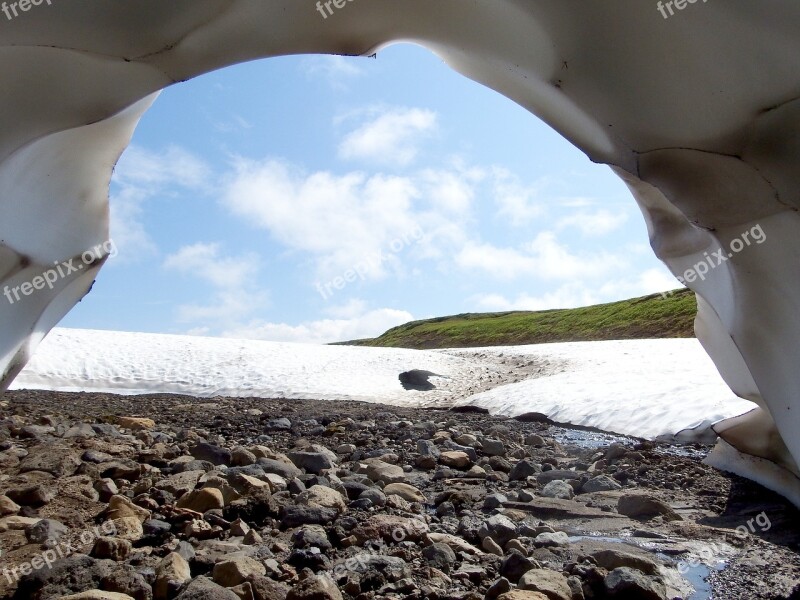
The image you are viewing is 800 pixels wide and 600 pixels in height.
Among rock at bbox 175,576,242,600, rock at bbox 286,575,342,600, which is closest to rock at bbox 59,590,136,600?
rock at bbox 175,576,242,600

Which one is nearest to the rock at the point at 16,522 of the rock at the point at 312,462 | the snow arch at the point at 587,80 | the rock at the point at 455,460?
the snow arch at the point at 587,80

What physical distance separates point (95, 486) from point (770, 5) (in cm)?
300

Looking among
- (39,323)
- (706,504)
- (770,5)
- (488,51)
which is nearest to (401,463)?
(706,504)

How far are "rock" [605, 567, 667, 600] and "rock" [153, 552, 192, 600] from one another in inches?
47.0

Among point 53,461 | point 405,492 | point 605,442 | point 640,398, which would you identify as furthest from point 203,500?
point 640,398

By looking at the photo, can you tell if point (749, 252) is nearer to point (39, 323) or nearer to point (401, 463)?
point (401, 463)

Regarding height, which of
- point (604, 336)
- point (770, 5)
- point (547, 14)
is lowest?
point (604, 336)

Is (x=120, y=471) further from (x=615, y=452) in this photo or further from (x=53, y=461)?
(x=615, y=452)

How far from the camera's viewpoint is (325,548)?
201 centimetres

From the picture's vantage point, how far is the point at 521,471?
3500 mm

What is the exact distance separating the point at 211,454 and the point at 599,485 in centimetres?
206

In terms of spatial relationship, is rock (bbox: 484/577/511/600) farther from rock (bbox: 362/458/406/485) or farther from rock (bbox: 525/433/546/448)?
rock (bbox: 525/433/546/448)

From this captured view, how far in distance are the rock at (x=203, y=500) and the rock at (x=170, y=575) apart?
509 millimetres

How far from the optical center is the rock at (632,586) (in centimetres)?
176
